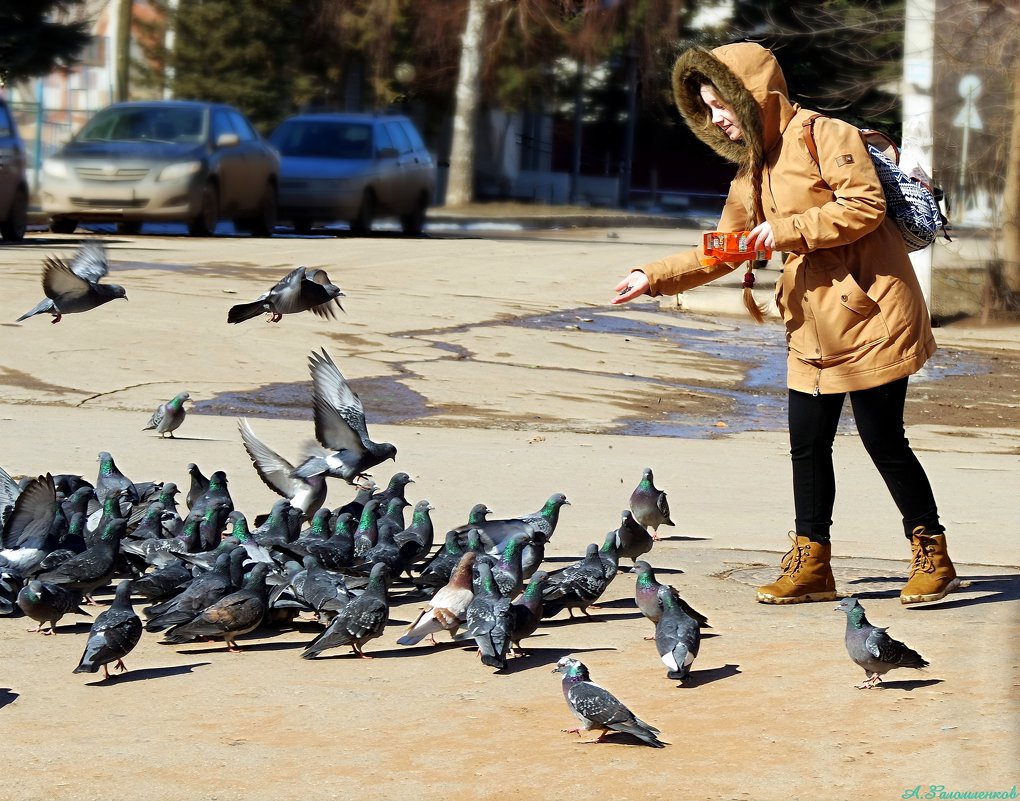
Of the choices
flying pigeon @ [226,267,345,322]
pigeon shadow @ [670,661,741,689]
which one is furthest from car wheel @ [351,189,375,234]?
pigeon shadow @ [670,661,741,689]

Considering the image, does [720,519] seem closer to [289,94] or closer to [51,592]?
[51,592]

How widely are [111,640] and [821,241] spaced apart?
2695 millimetres

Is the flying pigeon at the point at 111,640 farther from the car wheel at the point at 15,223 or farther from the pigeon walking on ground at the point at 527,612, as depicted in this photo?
the car wheel at the point at 15,223

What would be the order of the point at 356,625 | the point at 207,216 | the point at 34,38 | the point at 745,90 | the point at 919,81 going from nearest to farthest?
the point at 356,625 → the point at 745,90 → the point at 919,81 → the point at 207,216 → the point at 34,38

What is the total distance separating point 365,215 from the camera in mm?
26078

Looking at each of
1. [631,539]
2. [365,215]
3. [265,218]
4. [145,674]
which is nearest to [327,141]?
[365,215]

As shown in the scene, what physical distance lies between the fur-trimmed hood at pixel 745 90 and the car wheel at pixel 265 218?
18.4 metres

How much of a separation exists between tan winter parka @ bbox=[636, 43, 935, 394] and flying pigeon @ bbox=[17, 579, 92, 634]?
2.73m

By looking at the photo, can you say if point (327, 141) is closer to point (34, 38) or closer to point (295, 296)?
point (34, 38)

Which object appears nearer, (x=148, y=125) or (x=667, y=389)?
(x=667, y=389)

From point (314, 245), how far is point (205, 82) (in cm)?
2551

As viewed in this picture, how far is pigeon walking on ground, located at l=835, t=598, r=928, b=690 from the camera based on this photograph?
4.94 metres

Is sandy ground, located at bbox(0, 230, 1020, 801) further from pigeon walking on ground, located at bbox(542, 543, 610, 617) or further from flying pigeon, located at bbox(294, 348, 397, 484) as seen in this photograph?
flying pigeon, located at bbox(294, 348, 397, 484)

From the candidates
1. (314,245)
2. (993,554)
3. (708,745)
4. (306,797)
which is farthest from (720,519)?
(314,245)
